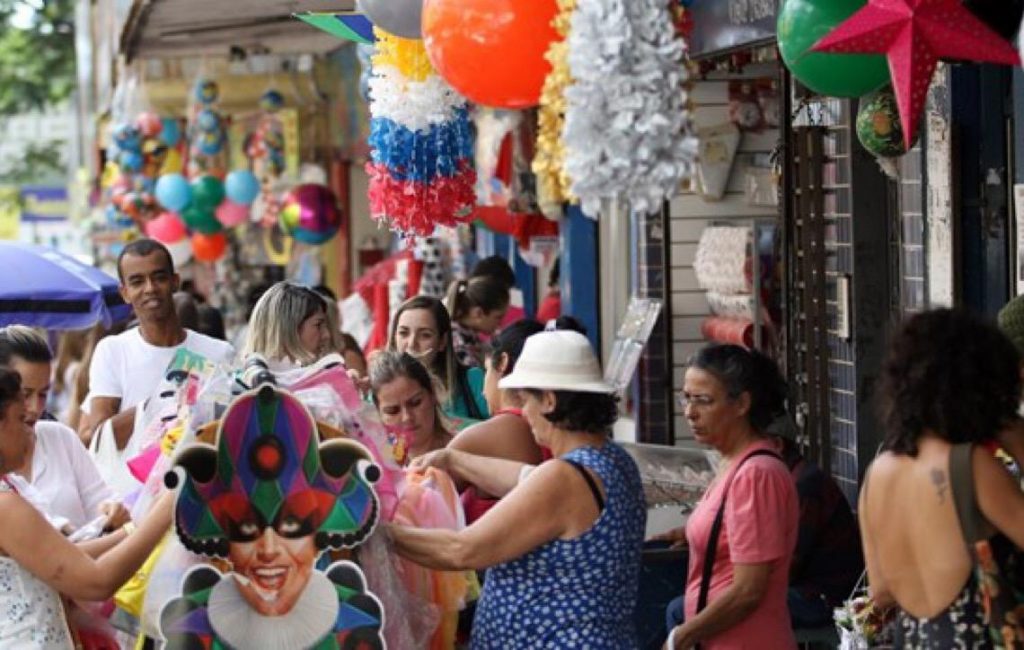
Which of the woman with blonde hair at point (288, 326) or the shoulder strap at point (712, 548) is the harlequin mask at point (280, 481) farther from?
the woman with blonde hair at point (288, 326)

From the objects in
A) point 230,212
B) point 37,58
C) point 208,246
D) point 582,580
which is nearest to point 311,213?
point 230,212

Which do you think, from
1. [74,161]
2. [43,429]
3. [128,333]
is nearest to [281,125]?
[128,333]

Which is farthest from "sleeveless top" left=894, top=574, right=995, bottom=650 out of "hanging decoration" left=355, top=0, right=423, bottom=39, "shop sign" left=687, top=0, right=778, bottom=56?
"shop sign" left=687, top=0, right=778, bottom=56

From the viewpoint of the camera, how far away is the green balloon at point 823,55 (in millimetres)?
5727

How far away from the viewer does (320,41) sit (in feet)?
60.8

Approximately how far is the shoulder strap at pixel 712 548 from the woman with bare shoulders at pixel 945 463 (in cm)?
135

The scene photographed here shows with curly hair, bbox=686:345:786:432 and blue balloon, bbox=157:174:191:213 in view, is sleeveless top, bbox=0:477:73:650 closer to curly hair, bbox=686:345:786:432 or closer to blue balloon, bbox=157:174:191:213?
curly hair, bbox=686:345:786:432

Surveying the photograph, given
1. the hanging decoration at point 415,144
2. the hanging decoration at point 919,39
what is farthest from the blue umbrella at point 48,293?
the hanging decoration at point 919,39

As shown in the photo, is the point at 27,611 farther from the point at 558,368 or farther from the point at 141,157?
the point at 141,157

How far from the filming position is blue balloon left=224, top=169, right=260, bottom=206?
2008 centimetres

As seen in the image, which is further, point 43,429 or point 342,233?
point 342,233

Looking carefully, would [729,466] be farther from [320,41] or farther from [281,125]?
[281,125]

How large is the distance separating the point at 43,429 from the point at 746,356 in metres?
2.23

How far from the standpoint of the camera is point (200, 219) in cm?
2056
